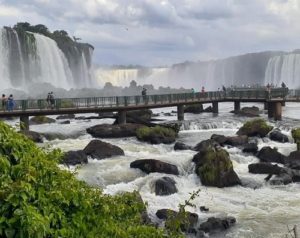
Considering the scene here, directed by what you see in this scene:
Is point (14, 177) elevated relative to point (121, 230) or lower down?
elevated

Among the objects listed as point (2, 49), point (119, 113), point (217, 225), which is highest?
point (2, 49)

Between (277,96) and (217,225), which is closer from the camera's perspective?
(217,225)

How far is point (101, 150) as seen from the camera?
2519 centimetres

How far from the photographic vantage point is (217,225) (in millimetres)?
15648

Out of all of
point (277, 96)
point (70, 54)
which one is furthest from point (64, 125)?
point (70, 54)

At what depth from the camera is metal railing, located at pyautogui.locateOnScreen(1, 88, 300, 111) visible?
1345 inches

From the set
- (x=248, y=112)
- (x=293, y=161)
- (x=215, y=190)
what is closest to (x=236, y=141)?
(x=293, y=161)

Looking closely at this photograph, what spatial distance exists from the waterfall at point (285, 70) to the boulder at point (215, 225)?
258 ft

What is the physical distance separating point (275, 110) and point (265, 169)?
22.6m

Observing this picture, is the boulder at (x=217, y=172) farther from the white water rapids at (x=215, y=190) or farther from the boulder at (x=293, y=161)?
the boulder at (x=293, y=161)

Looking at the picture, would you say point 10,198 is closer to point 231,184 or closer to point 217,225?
point 217,225

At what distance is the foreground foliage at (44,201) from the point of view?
443 centimetres

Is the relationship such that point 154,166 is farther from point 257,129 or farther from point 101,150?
point 257,129

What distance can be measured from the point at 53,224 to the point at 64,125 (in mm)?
35412
